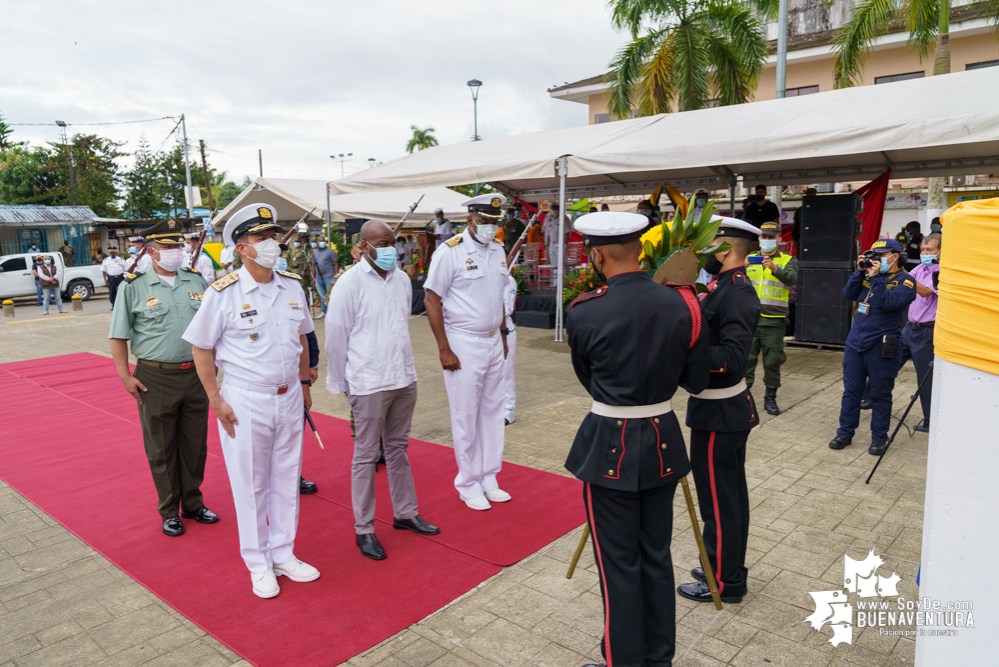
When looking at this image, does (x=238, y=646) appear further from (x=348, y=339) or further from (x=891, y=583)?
(x=891, y=583)

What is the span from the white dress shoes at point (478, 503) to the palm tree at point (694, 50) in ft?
46.1

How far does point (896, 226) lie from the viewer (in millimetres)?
21781

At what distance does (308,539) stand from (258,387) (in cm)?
124

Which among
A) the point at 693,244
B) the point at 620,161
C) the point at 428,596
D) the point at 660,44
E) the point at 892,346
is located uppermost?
the point at 660,44

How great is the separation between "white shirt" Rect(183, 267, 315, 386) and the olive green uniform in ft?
2.58

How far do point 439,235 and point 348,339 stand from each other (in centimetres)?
1270

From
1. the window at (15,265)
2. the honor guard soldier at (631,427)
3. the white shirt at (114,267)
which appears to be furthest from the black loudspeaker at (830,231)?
the window at (15,265)

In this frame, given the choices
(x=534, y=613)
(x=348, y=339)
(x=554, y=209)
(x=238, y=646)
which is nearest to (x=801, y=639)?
(x=534, y=613)

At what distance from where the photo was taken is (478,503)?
4.41 meters

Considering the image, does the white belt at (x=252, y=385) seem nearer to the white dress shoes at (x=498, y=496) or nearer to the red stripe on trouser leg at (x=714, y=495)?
the white dress shoes at (x=498, y=496)

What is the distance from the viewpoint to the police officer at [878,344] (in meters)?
5.24

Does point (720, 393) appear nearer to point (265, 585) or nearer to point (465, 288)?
point (465, 288)

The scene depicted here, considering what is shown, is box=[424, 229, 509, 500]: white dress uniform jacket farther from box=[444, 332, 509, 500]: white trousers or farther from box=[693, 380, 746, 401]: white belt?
box=[693, 380, 746, 401]: white belt

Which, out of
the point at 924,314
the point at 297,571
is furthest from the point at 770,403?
the point at 297,571
